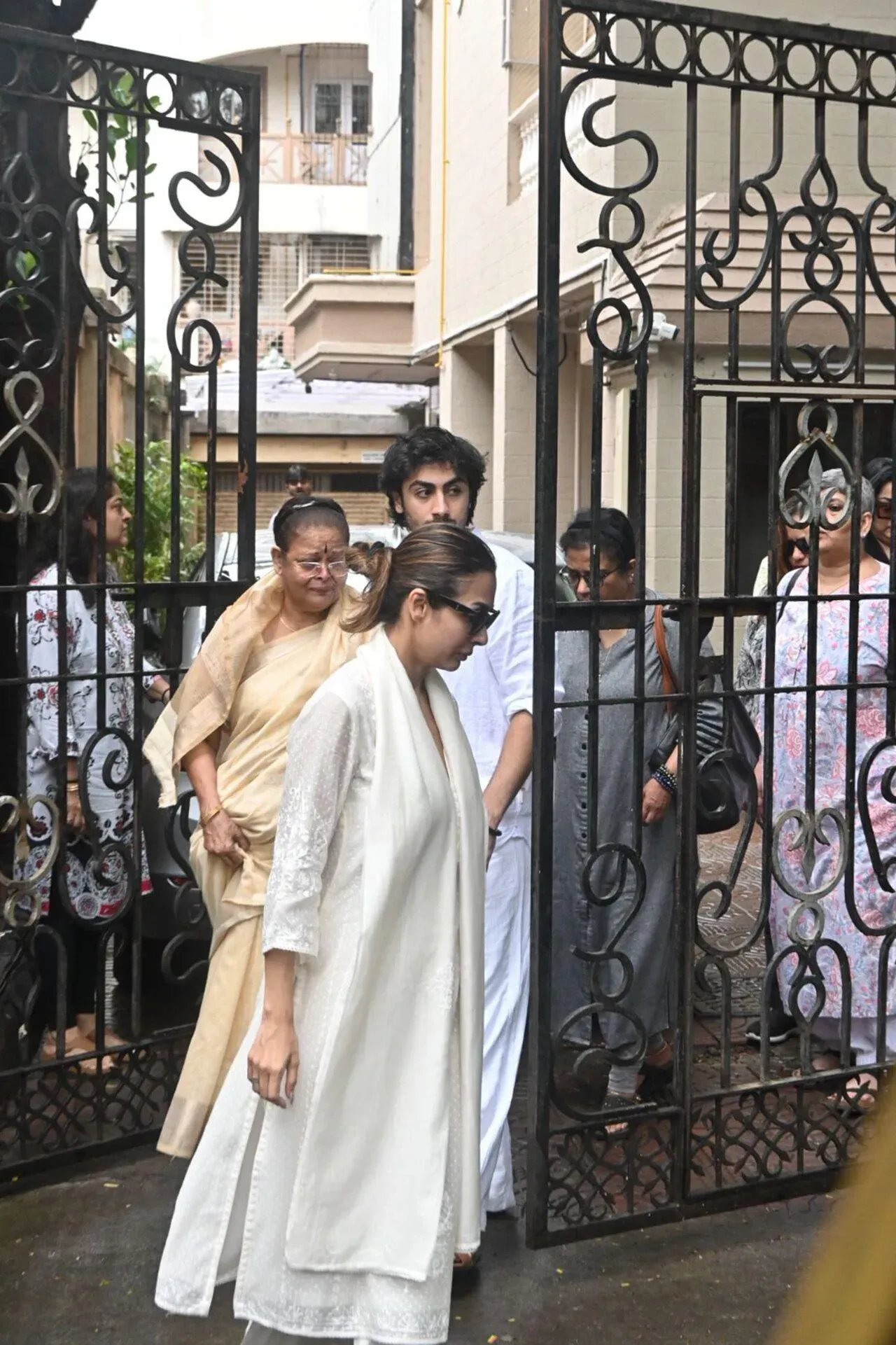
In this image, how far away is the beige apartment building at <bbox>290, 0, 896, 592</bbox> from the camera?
35.1 ft

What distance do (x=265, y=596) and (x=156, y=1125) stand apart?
1.58 metres

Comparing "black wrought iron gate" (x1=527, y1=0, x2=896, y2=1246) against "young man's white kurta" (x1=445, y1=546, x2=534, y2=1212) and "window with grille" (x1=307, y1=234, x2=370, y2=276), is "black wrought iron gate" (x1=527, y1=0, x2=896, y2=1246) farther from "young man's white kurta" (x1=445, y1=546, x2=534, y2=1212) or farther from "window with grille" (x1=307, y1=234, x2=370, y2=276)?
"window with grille" (x1=307, y1=234, x2=370, y2=276)

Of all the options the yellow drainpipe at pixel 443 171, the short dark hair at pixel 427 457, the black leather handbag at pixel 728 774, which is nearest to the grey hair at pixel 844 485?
the black leather handbag at pixel 728 774

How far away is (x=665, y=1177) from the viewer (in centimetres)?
440

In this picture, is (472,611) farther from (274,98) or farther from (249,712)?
(274,98)

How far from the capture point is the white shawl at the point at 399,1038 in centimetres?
319

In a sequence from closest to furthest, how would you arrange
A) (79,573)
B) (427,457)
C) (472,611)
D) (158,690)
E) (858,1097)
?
(472,611)
(427,457)
(858,1097)
(79,573)
(158,690)

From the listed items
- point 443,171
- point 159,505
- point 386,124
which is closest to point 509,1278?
point 159,505

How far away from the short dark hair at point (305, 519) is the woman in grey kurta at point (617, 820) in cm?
72

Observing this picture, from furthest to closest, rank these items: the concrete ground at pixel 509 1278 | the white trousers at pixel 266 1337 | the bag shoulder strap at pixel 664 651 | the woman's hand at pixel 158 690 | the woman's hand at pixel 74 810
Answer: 1. the woman's hand at pixel 158 690
2. the woman's hand at pixel 74 810
3. the bag shoulder strap at pixel 664 651
4. the concrete ground at pixel 509 1278
5. the white trousers at pixel 266 1337

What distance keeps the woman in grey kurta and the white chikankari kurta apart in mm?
1294

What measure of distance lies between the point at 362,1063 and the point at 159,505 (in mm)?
12130

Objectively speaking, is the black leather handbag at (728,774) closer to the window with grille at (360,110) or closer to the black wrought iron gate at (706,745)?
the black wrought iron gate at (706,745)

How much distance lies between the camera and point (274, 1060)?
10.3ft
